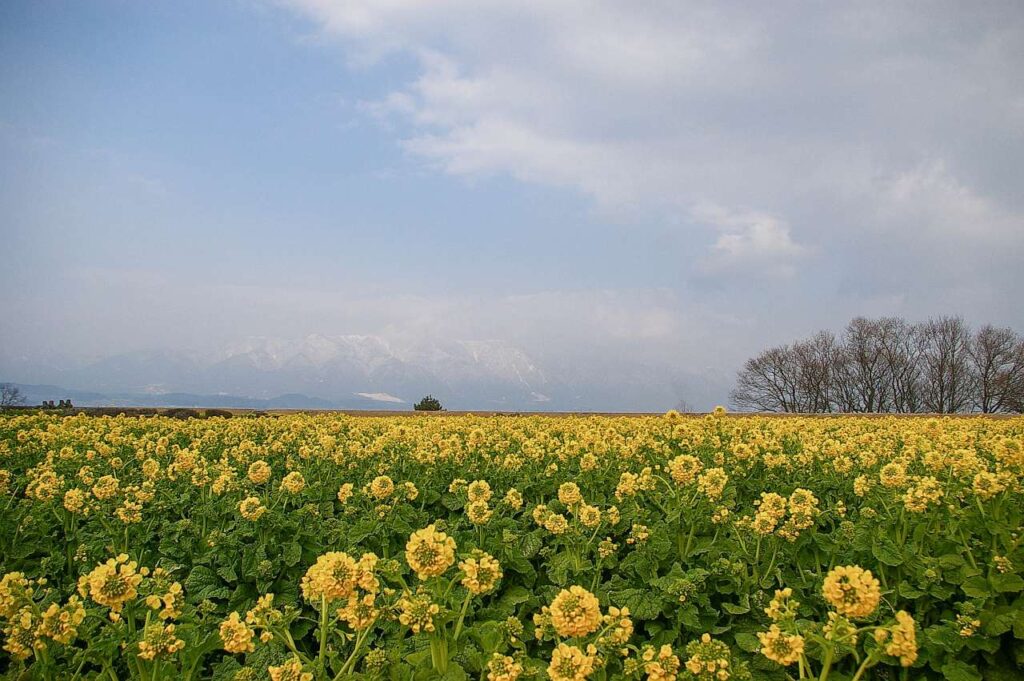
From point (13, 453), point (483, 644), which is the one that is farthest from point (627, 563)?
point (13, 453)

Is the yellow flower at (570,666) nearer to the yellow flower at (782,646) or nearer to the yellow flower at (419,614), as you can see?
the yellow flower at (419,614)

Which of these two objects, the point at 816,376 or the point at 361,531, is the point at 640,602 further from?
the point at 816,376

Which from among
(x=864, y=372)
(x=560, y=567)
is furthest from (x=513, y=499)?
(x=864, y=372)

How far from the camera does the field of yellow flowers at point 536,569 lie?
9.98 ft

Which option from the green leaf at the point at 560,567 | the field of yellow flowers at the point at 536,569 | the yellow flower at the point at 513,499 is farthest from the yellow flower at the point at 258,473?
the green leaf at the point at 560,567

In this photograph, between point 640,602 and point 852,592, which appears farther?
point 640,602

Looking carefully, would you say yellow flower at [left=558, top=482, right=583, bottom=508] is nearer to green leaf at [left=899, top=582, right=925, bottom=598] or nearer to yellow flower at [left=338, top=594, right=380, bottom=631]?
yellow flower at [left=338, top=594, right=380, bottom=631]

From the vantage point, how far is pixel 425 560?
3078 mm

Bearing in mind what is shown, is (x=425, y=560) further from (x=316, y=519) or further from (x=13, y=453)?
(x=13, y=453)

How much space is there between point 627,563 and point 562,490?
71 cm

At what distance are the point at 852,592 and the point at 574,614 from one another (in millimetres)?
1234

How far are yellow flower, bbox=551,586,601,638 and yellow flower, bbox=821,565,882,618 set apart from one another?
3.41ft

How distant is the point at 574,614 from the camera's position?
9.06 ft

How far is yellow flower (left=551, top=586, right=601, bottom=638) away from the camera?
2.74 meters
